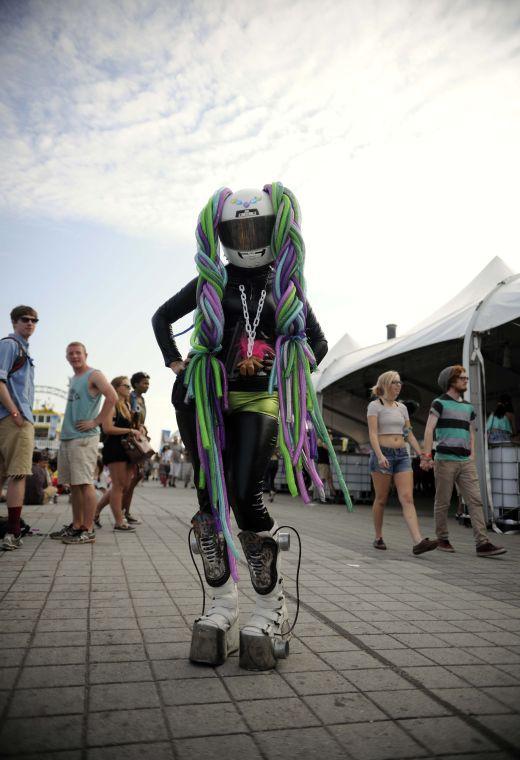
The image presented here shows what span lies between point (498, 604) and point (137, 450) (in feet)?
13.8

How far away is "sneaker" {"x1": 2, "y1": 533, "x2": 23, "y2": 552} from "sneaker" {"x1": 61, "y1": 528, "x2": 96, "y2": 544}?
0.51 m

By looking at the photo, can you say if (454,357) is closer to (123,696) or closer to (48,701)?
(123,696)

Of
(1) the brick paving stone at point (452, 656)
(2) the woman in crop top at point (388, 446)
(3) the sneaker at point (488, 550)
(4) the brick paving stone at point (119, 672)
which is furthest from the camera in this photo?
(2) the woman in crop top at point (388, 446)

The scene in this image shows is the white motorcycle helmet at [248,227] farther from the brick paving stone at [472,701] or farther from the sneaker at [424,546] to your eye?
the sneaker at [424,546]

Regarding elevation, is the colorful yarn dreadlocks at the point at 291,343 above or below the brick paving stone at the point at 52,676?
above

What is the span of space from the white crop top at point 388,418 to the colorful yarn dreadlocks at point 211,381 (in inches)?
150

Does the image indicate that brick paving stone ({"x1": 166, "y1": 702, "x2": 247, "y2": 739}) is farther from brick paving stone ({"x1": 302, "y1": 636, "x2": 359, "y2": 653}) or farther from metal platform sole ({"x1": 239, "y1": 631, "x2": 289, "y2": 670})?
brick paving stone ({"x1": 302, "y1": 636, "x2": 359, "y2": 653})

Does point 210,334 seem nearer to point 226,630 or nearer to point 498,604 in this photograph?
point 226,630

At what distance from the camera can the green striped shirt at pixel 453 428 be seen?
611 centimetres

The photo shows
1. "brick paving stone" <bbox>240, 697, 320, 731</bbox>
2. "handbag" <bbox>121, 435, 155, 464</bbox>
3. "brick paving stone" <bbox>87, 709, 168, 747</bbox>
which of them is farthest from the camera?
"handbag" <bbox>121, 435, 155, 464</bbox>

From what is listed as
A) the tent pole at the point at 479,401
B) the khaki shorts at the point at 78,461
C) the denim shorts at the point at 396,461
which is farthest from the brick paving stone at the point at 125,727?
the tent pole at the point at 479,401

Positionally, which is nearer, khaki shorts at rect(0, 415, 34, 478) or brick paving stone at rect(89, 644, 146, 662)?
brick paving stone at rect(89, 644, 146, 662)

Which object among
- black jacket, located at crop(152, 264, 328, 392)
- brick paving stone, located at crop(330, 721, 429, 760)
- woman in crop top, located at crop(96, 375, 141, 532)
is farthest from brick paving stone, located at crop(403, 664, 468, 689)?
woman in crop top, located at crop(96, 375, 141, 532)

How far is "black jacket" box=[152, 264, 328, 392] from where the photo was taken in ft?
8.47
